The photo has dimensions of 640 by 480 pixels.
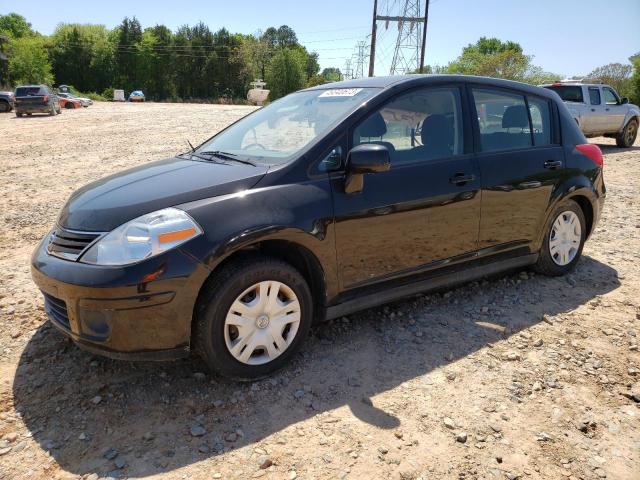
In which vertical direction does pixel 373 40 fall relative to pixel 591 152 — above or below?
above

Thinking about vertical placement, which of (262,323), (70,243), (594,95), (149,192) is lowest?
(262,323)

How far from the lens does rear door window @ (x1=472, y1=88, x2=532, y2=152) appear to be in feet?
12.2

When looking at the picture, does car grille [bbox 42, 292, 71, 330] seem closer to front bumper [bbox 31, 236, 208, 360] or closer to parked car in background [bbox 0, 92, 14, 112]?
front bumper [bbox 31, 236, 208, 360]

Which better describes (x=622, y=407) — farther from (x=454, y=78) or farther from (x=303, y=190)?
(x=454, y=78)

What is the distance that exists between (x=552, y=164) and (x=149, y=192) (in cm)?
322

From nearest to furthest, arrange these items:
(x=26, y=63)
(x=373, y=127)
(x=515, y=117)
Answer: (x=373, y=127)
(x=515, y=117)
(x=26, y=63)

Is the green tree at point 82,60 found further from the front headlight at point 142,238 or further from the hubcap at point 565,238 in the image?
the front headlight at point 142,238

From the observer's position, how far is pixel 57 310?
2676mm

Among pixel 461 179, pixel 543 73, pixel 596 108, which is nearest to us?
pixel 461 179

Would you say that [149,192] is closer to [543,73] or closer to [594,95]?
[594,95]

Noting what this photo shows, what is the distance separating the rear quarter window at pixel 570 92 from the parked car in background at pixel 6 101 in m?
29.9

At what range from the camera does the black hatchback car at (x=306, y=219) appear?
2.51m

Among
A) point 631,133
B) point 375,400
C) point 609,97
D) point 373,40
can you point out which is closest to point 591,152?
point 375,400

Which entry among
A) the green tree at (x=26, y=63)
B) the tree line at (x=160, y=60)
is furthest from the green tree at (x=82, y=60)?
the green tree at (x=26, y=63)
